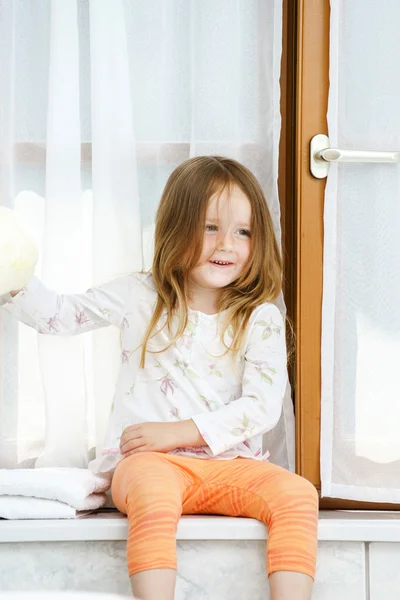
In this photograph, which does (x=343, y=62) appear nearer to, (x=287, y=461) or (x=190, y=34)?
(x=190, y=34)

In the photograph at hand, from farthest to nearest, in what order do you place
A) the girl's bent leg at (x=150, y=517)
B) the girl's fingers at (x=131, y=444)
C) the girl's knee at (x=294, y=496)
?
1. the girl's fingers at (x=131, y=444)
2. the girl's knee at (x=294, y=496)
3. the girl's bent leg at (x=150, y=517)

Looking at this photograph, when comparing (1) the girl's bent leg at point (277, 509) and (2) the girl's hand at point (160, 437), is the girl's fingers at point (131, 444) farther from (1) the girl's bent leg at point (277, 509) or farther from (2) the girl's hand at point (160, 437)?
(1) the girl's bent leg at point (277, 509)

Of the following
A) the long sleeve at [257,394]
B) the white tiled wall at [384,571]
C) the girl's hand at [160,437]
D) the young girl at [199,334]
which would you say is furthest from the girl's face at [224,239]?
the white tiled wall at [384,571]

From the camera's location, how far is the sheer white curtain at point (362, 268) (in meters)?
1.59

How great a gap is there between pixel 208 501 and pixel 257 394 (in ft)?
0.69

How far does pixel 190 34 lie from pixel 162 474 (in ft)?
2.87

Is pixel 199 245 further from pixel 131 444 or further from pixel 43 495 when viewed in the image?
pixel 43 495

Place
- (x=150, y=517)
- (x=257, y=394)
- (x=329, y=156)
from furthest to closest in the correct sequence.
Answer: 1. (x=329, y=156)
2. (x=257, y=394)
3. (x=150, y=517)

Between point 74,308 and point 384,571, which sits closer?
point 384,571

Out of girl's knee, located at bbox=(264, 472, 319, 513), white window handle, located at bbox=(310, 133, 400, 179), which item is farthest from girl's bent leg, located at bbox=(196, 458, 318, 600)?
white window handle, located at bbox=(310, 133, 400, 179)

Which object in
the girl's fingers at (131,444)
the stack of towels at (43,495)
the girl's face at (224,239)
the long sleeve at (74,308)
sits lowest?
the stack of towels at (43,495)

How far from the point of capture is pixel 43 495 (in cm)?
133

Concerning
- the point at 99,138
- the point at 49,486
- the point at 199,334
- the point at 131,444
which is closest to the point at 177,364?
the point at 199,334

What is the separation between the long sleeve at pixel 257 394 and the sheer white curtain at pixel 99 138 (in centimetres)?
16
